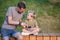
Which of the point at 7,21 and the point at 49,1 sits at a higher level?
the point at 49,1

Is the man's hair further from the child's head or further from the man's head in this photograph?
the child's head

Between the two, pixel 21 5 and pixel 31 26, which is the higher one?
pixel 21 5

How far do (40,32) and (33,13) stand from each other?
293mm

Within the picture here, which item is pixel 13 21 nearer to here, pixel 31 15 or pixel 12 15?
pixel 12 15

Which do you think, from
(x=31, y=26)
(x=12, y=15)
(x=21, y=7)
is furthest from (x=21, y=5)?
(x=31, y=26)

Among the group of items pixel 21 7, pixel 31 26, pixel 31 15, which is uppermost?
pixel 21 7

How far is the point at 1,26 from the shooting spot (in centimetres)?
300

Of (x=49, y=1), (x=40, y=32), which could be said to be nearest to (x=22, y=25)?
(x=40, y=32)

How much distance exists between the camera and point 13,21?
3.00m

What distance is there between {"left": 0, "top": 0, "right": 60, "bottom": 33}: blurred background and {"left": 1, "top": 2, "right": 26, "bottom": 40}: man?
0.20ft

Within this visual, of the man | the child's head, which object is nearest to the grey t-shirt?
the man

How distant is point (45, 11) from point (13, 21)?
1.59 ft

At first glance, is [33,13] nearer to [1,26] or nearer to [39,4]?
[39,4]

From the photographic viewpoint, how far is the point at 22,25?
3033mm
